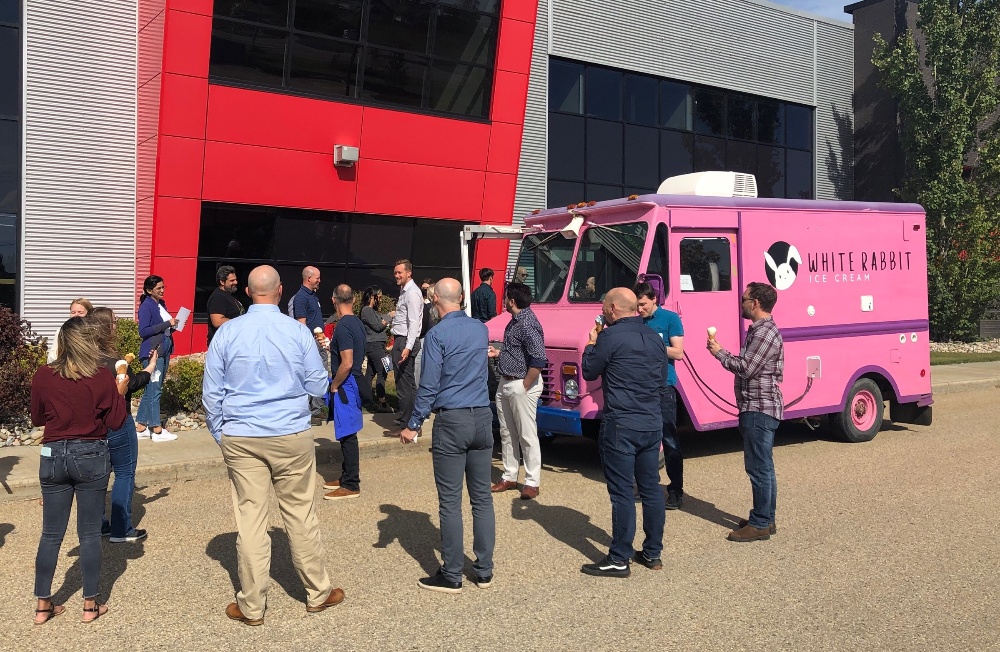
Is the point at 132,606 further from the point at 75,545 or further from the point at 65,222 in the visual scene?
the point at 65,222

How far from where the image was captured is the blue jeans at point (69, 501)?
16.6 ft

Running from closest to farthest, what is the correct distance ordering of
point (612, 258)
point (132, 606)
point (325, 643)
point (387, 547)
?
point (325, 643) → point (132, 606) → point (387, 547) → point (612, 258)

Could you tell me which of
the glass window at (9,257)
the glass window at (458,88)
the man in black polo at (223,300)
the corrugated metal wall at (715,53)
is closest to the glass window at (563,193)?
the corrugated metal wall at (715,53)

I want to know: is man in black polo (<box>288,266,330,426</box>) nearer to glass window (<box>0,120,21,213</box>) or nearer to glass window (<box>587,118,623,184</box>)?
glass window (<box>0,120,21,213</box>)

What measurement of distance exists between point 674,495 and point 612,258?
2.89 meters

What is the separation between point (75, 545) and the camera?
668cm

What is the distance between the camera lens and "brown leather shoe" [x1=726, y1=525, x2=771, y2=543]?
666 centimetres

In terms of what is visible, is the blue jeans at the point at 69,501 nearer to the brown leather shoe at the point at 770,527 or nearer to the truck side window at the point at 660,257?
the brown leather shoe at the point at 770,527

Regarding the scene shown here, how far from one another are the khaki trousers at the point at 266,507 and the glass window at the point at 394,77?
1374 cm

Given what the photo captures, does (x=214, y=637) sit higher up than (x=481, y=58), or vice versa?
(x=481, y=58)

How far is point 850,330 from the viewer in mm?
10773

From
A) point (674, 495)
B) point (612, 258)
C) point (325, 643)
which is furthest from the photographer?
point (612, 258)

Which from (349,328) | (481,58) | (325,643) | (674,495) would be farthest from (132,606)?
(481,58)

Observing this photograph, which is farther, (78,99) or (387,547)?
(78,99)
